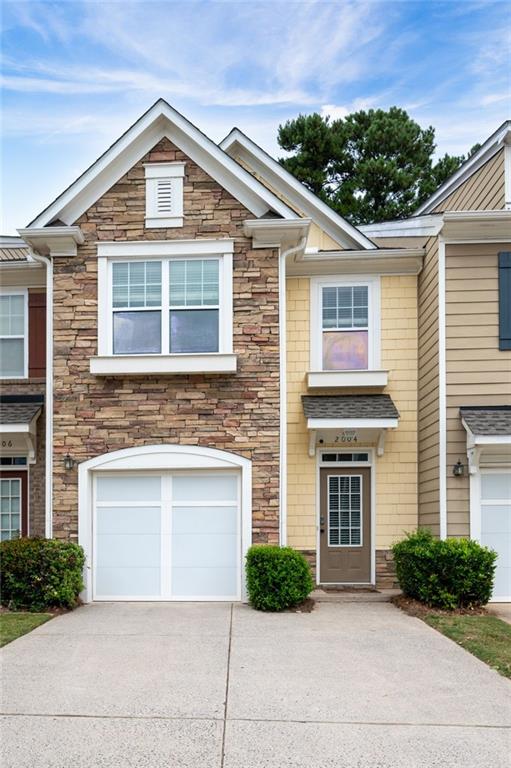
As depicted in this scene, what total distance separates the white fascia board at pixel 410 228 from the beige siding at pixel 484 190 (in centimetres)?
53

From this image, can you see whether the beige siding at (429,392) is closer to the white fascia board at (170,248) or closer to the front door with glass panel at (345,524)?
the front door with glass panel at (345,524)

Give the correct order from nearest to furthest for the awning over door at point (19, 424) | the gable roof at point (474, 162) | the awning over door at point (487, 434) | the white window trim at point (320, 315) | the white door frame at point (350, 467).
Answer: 1. the awning over door at point (487, 434)
2. the gable roof at point (474, 162)
3. the awning over door at point (19, 424)
4. the white door frame at point (350, 467)
5. the white window trim at point (320, 315)

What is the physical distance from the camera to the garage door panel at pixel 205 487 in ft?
34.9

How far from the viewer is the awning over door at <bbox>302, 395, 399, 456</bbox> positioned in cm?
1096

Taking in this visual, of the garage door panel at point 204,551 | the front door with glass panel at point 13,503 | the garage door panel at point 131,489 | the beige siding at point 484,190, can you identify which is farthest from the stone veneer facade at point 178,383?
the beige siding at point 484,190

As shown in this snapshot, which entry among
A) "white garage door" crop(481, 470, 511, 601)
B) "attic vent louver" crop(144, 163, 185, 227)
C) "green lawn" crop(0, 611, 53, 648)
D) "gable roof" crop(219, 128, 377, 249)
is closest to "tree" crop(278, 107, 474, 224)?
"gable roof" crop(219, 128, 377, 249)

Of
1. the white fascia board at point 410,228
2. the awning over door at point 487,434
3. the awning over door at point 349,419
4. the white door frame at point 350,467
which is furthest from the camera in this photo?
the white fascia board at point 410,228

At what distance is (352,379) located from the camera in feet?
38.0

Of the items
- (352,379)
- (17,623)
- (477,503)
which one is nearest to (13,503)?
(17,623)

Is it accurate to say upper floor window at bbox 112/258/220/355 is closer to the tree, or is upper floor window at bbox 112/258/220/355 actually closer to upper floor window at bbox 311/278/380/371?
upper floor window at bbox 311/278/380/371

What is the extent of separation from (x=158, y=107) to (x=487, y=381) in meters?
6.35

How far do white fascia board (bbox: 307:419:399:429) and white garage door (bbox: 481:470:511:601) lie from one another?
157cm

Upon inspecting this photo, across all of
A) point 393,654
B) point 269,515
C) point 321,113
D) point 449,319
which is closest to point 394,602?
point 269,515

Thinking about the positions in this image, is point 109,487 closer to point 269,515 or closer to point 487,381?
point 269,515
